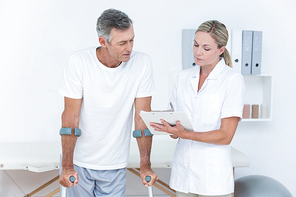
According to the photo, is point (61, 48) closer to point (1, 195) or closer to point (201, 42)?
point (1, 195)

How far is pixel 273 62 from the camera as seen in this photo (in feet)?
9.81

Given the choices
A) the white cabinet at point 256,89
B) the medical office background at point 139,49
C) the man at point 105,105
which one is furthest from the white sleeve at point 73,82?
the white cabinet at point 256,89

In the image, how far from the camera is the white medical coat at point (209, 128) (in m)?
1.48

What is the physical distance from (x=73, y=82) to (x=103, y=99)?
A: 0.16 m

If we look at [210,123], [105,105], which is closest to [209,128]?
[210,123]

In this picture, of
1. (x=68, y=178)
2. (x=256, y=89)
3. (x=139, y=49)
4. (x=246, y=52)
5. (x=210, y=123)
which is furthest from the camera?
(x=256, y=89)

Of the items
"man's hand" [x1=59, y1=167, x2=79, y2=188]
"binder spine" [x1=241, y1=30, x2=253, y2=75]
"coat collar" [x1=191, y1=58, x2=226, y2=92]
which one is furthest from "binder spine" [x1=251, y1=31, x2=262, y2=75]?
"man's hand" [x1=59, y1=167, x2=79, y2=188]

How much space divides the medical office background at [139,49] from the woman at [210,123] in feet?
4.19

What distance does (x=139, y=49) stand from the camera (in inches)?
112

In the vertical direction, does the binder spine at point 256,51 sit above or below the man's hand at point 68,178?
above

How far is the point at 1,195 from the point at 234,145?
2136mm

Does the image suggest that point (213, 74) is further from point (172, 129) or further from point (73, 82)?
point (73, 82)

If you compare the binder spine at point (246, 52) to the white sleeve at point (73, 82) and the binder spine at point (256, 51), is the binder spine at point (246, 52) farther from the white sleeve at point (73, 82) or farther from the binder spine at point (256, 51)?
the white sleeve at point (73, 82)

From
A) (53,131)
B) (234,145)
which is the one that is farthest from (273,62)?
(53,131)
